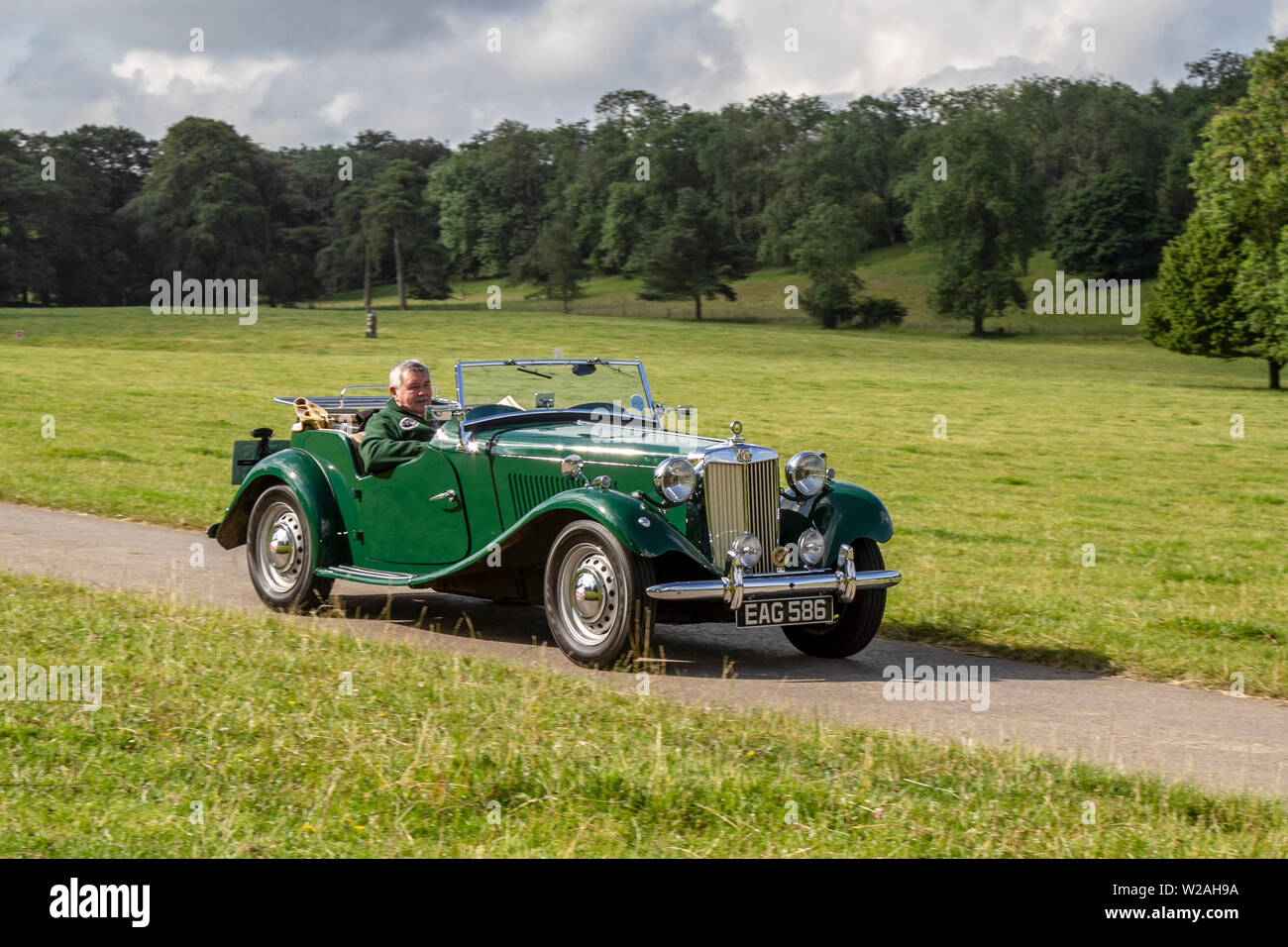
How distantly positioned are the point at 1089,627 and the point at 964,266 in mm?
82568

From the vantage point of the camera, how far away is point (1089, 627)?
29.9 ft

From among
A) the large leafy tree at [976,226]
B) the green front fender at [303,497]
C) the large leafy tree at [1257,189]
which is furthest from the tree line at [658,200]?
the green front fender at [303,497]

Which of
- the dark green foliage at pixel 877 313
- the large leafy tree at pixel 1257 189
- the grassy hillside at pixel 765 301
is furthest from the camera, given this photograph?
the grassy hillside at pixel 765 301

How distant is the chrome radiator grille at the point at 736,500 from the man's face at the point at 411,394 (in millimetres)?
2396

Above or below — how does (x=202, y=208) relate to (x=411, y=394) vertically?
above

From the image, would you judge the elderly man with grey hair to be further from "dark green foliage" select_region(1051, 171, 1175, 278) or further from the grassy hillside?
"dark green foliage" select_region(1051, 171, 1175, 278)

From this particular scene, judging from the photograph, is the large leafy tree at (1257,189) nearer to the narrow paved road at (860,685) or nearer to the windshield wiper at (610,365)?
the windshield wiper at (610,365)

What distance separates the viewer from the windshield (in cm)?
934

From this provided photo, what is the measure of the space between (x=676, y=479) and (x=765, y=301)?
95.2 meters

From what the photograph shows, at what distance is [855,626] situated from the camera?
8.26m

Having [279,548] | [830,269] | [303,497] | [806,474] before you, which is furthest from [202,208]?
[806,474]

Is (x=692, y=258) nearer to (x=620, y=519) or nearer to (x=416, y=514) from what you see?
(x=416, y=514)

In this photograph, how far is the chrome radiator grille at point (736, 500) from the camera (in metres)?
7.90
